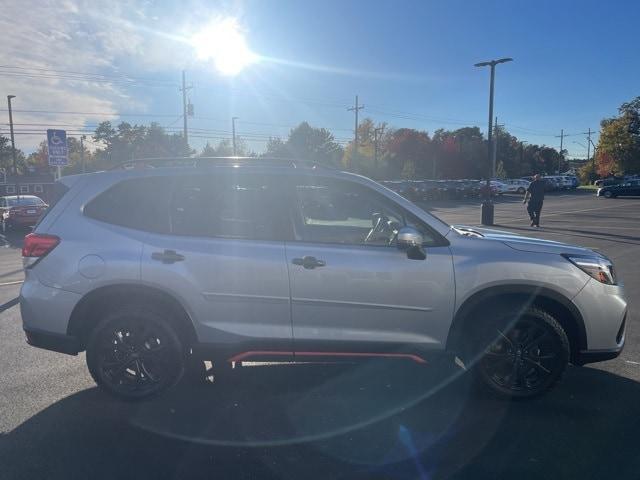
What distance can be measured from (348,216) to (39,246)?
2431mm

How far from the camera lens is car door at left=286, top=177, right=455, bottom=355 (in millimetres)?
3623

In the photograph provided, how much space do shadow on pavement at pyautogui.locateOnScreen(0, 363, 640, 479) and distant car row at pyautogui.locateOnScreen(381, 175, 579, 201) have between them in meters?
28.4

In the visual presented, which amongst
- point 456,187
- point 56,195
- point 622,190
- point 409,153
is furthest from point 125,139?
point 56,195

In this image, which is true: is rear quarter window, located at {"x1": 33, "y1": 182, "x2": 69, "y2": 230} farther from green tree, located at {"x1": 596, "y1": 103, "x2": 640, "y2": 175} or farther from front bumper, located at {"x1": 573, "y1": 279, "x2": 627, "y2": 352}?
green tree, located at {"x1": 596, "y1": 103, "x2": 640, "y2": 175}

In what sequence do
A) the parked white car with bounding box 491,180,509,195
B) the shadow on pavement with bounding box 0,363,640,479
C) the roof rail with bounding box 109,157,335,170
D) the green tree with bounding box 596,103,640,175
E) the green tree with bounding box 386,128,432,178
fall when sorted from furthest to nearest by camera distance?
the green tree with bounding box 386,128,432,178 < the green tree with bounding box 596,103,640,175 < the parked white car with bounding box 491,180,509,195 < the roof rail with bounding box 109,157,335,170 < the shadow on pavement with bounding box 0,363,640,479

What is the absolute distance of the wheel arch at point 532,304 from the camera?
12.1 feet

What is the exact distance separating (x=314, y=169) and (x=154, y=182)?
51.6 inches

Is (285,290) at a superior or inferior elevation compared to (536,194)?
inferior

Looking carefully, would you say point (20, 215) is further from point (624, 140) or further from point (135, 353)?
point (624, 140)

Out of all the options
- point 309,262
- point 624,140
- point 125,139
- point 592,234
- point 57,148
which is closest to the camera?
point 309,262

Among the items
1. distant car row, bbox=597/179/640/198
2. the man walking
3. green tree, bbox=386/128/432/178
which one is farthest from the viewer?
green tree, bbox=386/128/432/178

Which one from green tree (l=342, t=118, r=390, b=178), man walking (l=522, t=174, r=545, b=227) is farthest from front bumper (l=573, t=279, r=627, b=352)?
green tree (l=342, t=118, r=390, b=178)

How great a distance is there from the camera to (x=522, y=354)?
3.78 metres

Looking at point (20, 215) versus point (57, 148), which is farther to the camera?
point (20, 215)
